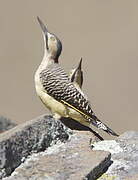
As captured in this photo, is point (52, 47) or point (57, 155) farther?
point (52, 47)

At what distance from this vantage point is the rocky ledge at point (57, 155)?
257cm

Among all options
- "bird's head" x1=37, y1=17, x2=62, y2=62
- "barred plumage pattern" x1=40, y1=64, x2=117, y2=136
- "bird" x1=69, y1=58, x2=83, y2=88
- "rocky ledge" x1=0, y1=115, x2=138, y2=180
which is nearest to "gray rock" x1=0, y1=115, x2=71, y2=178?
"rocky ledge" x1=0, y1=115, x2=138, y2=180

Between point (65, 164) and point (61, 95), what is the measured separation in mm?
2946

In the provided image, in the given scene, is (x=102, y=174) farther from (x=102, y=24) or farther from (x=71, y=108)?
(x=102, y=24)

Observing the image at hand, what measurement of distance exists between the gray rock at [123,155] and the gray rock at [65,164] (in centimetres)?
5

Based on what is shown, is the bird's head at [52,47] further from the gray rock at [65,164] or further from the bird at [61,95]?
the gray rock at [65,164]

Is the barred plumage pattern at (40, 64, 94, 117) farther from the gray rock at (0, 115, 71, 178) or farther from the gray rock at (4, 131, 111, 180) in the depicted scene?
the gray rock at (4, 131, 111, 180)

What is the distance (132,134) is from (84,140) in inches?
12.3

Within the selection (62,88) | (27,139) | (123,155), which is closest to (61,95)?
(62,88)

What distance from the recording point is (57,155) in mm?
2785

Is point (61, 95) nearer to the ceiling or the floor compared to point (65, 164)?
nearer to the floor

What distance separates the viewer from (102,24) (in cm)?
1756

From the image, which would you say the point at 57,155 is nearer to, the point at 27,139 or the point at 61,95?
the point at 27,139

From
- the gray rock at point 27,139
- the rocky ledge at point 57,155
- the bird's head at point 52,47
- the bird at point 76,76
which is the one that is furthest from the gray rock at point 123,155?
the bird's head at point 52,47
